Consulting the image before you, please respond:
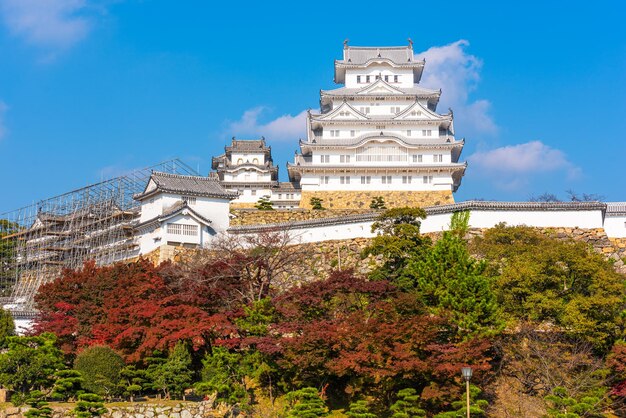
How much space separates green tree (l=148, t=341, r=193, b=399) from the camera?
2344 cm

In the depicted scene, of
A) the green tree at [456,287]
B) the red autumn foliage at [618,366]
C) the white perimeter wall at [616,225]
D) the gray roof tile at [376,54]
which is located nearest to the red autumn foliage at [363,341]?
the green tree at [456,287]

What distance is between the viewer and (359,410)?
853 inches

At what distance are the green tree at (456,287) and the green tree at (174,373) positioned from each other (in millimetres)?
7196

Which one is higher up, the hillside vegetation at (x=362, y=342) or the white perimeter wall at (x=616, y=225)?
the white perimeter wall at (x=616, y=225)

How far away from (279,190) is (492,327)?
95.9 ft

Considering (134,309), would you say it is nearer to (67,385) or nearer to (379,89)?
(67,385)

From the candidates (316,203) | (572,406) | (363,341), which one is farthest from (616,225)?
(363,341)

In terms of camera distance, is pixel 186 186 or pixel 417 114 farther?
pixel 417 114

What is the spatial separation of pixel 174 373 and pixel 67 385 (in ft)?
9.85

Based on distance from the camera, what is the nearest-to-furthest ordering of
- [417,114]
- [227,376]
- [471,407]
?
[471,407] < [227,376] < [417,114]

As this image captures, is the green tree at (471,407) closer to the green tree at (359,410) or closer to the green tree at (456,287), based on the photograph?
the green tree at (456,287)

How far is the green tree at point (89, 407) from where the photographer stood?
70.1ft

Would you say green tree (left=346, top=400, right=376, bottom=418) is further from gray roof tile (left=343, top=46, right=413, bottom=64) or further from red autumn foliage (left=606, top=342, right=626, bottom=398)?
gray roof tile (left=343, top=46, right=413, bottom=64)

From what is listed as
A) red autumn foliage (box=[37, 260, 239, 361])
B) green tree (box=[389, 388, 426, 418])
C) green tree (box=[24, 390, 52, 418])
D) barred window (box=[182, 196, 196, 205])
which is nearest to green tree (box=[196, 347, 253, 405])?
red autumn foliage (box=[37, 260, 239, 361])
